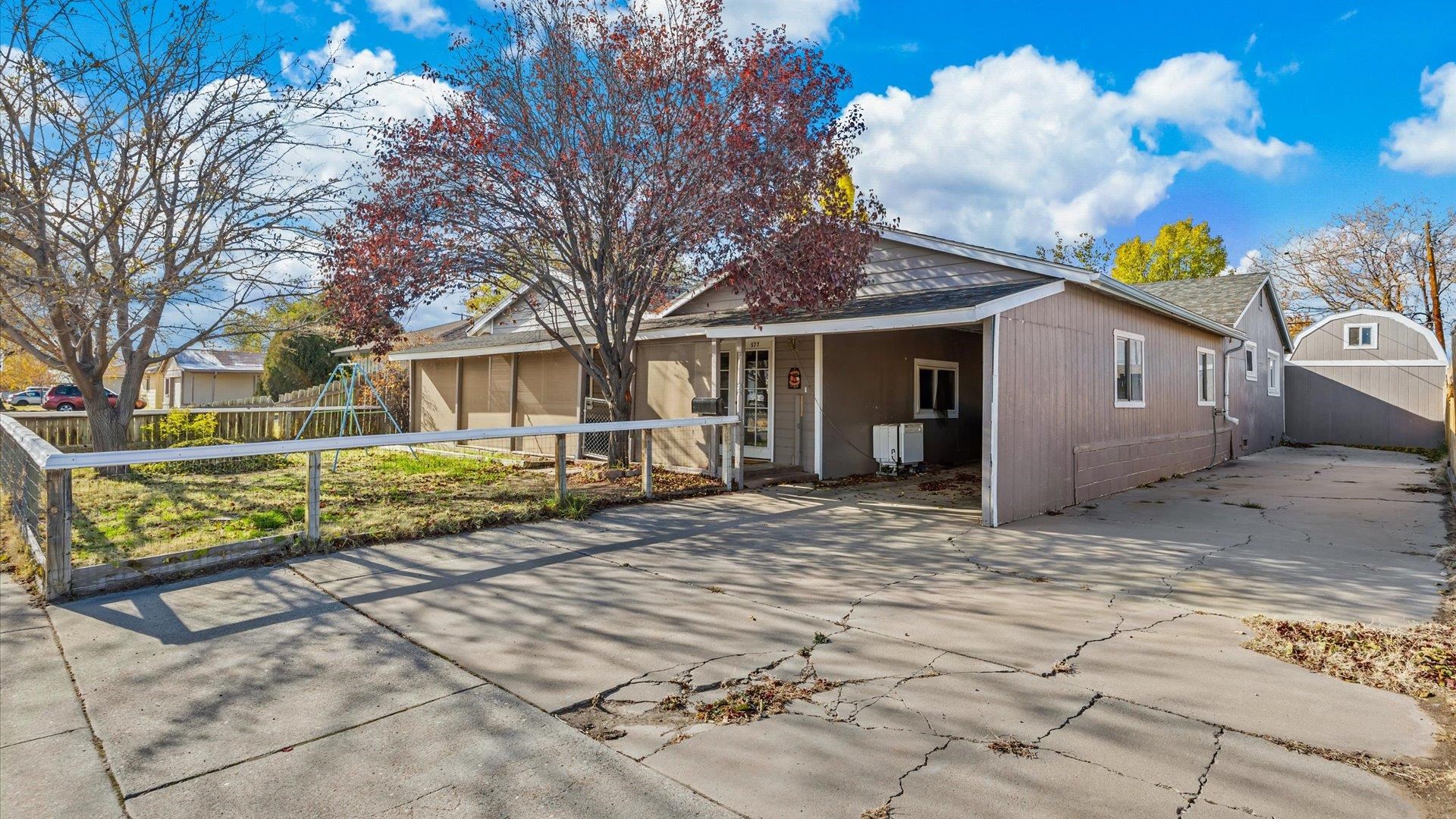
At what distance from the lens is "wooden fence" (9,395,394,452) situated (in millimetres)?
12922

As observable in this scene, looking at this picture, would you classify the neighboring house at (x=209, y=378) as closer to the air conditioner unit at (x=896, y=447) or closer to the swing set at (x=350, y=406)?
the swing set at (x=350, y=406)

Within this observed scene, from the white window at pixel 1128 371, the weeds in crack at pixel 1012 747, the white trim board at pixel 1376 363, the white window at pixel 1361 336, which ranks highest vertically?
the white window at pixel 1361 336

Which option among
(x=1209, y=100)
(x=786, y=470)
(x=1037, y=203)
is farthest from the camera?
(x=1037, y=203)

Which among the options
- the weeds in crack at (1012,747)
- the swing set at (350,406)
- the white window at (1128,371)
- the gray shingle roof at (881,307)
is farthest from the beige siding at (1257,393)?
the swing set at (350,406)

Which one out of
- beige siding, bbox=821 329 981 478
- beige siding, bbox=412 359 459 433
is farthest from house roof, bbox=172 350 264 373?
beige siding, bbox=821 329 981 478

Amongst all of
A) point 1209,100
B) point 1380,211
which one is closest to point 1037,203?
point 1380,211

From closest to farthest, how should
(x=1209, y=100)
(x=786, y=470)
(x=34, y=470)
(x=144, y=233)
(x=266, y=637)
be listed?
(x=266, y=637), (x=34, y=470), (x=144, y=233), (x=786, y=470), (x=1209, y=100)

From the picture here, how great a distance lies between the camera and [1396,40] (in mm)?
14312

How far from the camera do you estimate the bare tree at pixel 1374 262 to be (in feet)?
84.4

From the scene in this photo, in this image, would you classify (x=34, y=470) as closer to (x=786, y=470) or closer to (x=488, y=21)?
(x=488, y=21)

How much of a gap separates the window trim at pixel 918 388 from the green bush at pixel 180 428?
42.9 ft

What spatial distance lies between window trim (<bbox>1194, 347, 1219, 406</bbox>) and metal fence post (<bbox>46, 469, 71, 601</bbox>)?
15.6m

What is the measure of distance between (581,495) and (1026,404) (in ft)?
16.8

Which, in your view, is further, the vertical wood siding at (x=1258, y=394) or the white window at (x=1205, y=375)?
the vertical wood siding at (x=1258, y=394)
